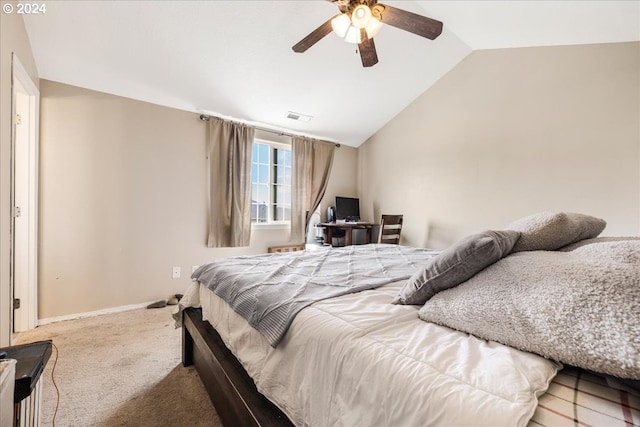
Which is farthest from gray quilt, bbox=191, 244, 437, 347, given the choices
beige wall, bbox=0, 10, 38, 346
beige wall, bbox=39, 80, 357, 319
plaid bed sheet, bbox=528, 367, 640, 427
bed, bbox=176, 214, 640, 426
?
beige wall, bbox=39, 80, 357, 319

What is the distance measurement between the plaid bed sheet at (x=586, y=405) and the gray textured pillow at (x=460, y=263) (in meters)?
0.31

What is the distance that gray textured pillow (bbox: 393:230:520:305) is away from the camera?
2.60ft

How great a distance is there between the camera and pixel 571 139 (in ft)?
8.27

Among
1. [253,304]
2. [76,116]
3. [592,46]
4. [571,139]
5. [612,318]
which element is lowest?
[253,304]

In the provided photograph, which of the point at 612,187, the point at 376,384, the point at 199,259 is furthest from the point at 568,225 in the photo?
the point at 199,259

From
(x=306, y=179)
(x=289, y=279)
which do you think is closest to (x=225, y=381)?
(x=289, y=279)

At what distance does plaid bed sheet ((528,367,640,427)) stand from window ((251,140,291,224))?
3351mm

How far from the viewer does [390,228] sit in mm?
3428

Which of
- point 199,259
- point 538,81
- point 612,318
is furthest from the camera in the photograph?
point 199,259

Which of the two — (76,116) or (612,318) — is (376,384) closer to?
(612,318)

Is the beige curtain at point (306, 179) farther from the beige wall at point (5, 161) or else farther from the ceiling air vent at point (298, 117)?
the beige wall at point (5, 161)

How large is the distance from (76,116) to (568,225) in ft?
11.8

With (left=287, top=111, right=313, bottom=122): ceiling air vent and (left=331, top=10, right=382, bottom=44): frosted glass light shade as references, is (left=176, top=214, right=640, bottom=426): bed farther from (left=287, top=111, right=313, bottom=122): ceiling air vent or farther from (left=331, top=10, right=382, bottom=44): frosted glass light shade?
(left=287, top=111, right=313, bottom=122): ceiling air vent

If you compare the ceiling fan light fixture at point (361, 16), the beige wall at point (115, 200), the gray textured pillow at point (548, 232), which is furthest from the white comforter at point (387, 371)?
the beige wall at point (115, 200)
